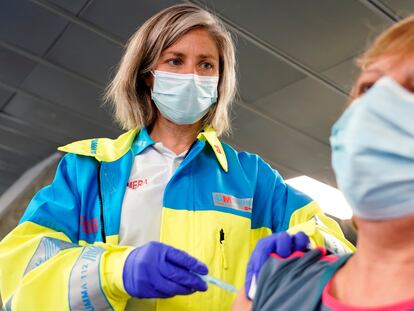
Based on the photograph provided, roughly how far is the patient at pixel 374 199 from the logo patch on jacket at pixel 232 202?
0.47 m

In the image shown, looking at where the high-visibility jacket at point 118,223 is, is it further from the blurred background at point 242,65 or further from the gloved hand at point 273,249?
the blurred background at point 242,65

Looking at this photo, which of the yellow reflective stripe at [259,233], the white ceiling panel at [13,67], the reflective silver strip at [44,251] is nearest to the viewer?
the reflective silver strip at [44,251]

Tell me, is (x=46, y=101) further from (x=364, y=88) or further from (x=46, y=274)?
(x=364, y=88)

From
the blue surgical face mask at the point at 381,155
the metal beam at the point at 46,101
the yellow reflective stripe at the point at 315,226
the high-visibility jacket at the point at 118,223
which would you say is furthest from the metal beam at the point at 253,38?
the blue surgical face mask at the point at 381,155

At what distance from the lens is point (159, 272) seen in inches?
40.9

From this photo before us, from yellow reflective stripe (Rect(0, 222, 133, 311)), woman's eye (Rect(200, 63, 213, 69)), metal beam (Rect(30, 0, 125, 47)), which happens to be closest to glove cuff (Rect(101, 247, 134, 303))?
yellow reflective stripe (Rect(0, 222, 133, 311))

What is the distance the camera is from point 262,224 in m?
1.40

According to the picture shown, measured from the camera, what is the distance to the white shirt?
49.8 inches

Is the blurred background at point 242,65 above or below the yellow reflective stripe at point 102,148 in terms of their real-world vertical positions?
above

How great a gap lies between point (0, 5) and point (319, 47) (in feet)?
5.93

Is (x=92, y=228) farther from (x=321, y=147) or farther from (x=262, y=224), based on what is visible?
(x=321, y=147)

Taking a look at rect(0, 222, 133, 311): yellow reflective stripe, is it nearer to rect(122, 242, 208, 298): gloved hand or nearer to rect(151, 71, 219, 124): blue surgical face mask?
rect(122, 242, 208, 298): gloved hand

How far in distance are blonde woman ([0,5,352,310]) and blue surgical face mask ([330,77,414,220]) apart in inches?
8.9

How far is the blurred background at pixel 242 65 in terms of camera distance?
2.73 meters
